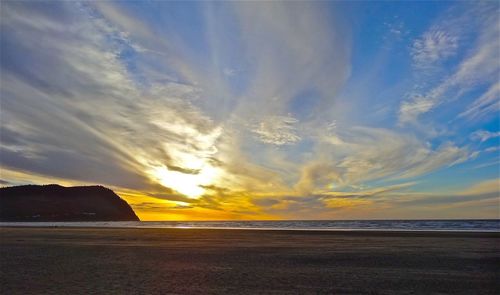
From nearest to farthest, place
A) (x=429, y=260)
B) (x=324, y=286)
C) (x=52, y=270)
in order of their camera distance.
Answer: (x=324, y=286) < (x=52, y=270) < (x=429, y=260)

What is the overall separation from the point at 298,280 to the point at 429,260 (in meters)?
10.4

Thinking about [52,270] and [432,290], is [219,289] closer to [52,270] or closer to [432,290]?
[432,290]

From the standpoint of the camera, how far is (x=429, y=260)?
20734 mm

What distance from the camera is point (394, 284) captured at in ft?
45.2

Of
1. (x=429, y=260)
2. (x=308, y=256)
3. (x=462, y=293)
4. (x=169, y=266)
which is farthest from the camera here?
(x=308, y=256)

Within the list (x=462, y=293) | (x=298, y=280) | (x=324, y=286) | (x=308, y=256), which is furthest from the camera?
(x=308, y=256)

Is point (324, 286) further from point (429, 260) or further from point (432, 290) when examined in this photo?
point (429, 260)

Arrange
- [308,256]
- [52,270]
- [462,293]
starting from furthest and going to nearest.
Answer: [308,256] → [52,270] → [462,293]

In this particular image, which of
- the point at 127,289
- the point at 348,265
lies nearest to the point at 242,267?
the point at 348,265

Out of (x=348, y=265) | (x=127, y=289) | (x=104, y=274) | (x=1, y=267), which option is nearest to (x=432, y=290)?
(x=348, y=265)

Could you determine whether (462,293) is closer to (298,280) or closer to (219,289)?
(298,280)

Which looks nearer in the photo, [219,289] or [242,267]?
[219,289]

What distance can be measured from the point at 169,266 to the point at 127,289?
594cm

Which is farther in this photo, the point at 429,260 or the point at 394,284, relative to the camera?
the point at 429,260
